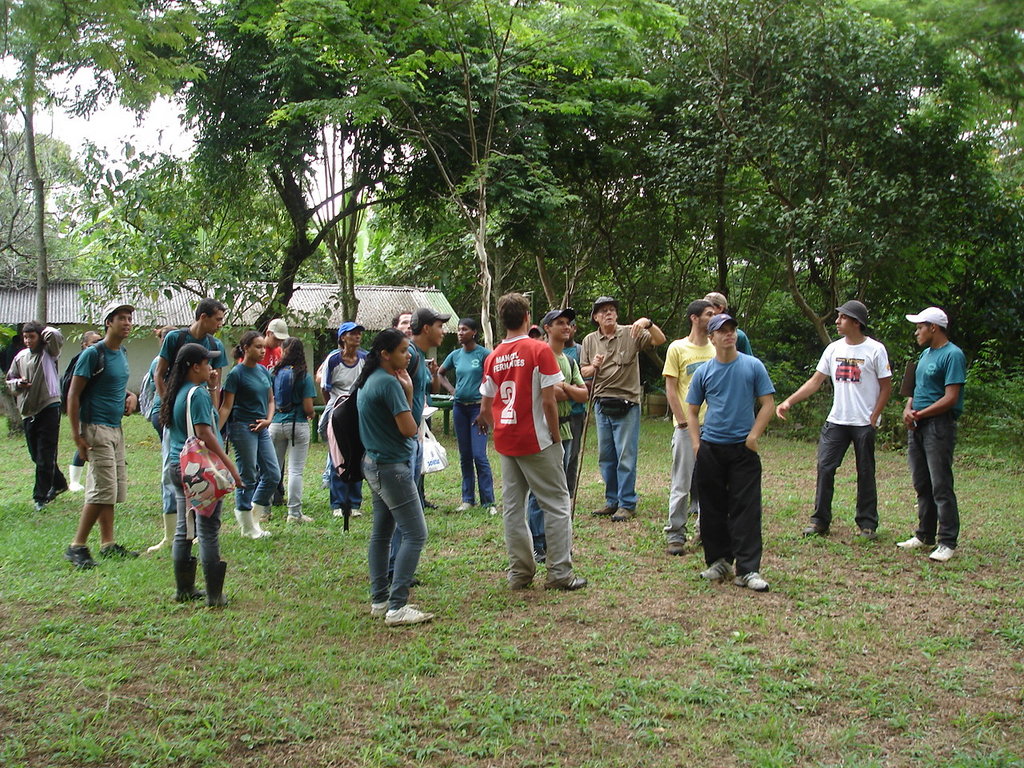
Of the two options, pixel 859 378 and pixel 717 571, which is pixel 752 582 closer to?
pixel 717 571

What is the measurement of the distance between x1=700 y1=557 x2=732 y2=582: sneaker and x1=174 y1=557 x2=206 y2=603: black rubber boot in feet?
10.8

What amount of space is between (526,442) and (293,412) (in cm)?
328

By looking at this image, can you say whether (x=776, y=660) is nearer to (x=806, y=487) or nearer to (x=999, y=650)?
(x=999, y=650)

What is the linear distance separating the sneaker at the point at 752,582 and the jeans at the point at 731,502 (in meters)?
0.03

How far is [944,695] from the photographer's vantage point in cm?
407

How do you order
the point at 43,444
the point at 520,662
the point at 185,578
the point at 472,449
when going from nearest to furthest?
the point at 520,662 < the point at 185,578 < the point at 472,449 < the point at 43,444

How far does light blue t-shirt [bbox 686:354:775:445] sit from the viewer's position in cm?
581

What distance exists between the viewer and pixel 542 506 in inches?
225

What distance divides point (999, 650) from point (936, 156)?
11857 mm

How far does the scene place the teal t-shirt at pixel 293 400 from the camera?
8023 mm

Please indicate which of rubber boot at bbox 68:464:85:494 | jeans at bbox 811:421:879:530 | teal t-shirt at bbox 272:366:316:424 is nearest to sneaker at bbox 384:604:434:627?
teal t-shirt at bbox 272:366:316:424

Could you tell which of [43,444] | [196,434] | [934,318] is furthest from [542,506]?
[43,444]

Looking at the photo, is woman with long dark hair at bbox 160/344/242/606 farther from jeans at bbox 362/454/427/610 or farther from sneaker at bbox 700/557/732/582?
sneaker at bbox 700/557/732/582

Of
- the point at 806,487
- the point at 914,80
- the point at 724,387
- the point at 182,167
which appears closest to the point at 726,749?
the point at 724,387
